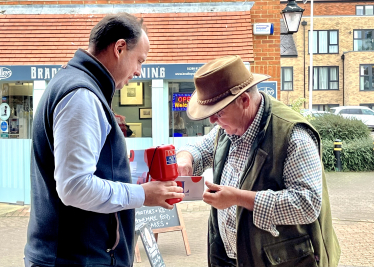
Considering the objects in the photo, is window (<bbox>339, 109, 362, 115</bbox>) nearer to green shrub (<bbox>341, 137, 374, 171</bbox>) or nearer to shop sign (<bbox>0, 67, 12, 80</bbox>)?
green shrub (<bbox>341, 137, 374, 171</bbox>)

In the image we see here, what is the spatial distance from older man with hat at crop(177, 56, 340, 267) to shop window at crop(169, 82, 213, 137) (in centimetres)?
665

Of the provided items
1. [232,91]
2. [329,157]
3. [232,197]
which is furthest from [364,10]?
[232,197]

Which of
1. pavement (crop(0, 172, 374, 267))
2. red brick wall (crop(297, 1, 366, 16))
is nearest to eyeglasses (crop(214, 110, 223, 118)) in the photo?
pavement (crop(0, 172, 374, 267))

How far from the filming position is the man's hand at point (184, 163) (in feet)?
9.30

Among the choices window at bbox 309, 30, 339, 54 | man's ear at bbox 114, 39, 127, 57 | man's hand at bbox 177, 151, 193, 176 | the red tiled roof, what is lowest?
man's hand at bbox 177, 151, 193, 176

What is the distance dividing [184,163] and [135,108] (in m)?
6.56

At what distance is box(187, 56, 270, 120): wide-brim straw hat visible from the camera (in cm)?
253

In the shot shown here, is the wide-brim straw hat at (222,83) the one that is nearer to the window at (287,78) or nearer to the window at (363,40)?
the window at (287,78)

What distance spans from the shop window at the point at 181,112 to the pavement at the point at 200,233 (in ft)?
5.11

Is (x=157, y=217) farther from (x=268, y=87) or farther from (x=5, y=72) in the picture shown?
(x=5, y=72)

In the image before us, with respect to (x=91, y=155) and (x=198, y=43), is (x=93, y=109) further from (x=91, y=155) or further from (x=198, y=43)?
(x=198, y=43)

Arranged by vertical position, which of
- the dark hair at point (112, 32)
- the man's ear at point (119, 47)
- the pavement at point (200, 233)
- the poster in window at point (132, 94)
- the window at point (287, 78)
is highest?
the window at point (287, 78)

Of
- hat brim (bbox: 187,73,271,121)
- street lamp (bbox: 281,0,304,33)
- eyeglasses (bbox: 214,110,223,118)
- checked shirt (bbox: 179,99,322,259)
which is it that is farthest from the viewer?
street lamp (bbox: 281,0,304,33)

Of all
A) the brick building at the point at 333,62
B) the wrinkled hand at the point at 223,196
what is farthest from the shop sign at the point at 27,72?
the brick building at the point at 333,62
